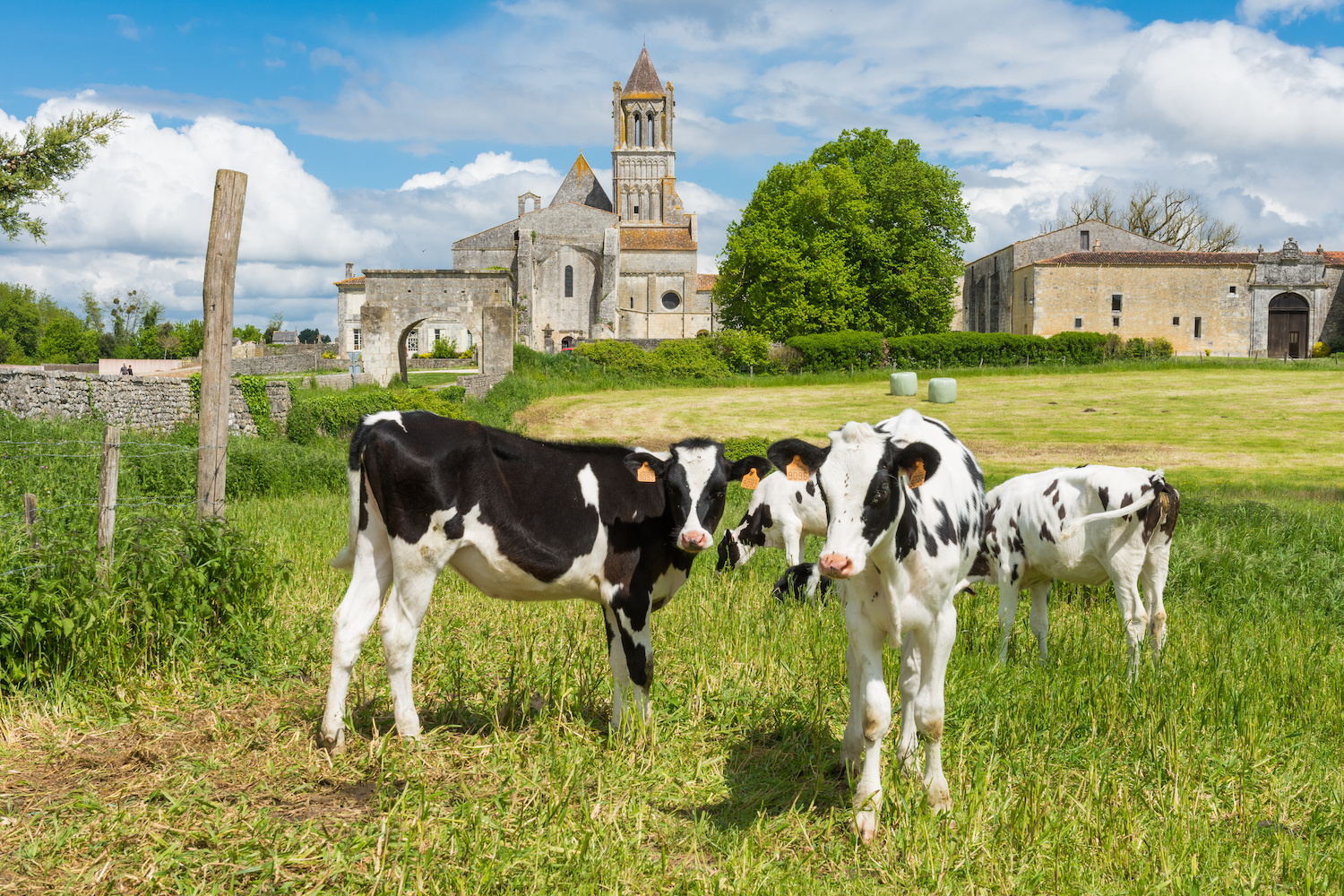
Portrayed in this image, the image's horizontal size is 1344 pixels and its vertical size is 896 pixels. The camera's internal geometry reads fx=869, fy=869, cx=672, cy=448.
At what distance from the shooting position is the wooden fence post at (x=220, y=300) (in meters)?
6.39

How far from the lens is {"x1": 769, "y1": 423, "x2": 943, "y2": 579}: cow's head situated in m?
3.22

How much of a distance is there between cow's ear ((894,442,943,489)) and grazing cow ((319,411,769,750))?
1166 millimetres

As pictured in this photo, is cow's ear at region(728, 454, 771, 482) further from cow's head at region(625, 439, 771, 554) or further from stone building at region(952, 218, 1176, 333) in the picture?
stone building at region(952, 218, 1176, 333)

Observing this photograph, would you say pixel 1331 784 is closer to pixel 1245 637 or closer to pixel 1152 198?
pixel 1245 637

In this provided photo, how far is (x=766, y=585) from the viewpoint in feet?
26.0

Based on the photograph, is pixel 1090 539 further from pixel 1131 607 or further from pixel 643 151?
pixel 643 151

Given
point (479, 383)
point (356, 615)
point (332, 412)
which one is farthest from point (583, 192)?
point (356, 615)

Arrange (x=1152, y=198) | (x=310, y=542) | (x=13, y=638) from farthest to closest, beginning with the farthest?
(x=1152, y=198) < (x=310, y=542) < (x=13, y=638)

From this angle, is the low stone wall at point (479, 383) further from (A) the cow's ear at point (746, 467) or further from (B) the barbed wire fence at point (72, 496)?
(A) the cow's ear at point (746, 467)

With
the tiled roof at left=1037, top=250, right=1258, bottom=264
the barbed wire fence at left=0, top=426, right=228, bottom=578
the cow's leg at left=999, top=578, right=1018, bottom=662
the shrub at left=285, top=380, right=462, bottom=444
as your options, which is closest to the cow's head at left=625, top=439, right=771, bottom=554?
the cow's leg at left=999, top=578, right=1018, bottom=662

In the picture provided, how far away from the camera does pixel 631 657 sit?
452 centimetres

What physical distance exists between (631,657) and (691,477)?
987mm

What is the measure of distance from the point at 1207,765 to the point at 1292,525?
7.90 meters

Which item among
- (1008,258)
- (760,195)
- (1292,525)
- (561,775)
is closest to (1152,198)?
(1008,258)
